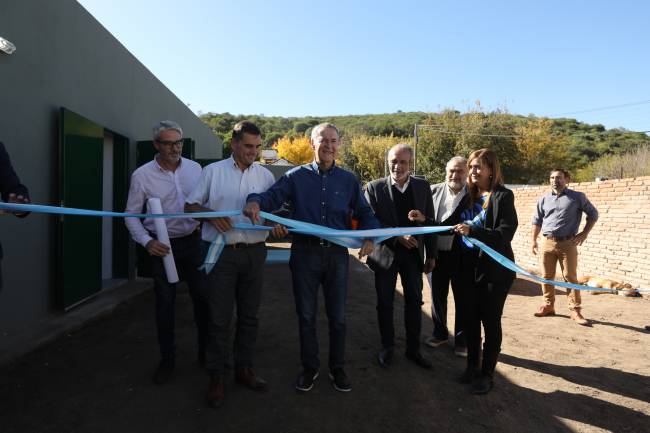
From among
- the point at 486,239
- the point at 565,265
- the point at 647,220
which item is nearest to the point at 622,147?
the point at 647,220

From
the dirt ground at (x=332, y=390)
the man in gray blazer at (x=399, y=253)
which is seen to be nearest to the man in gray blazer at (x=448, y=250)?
the dirt ground at (x=332, y=390)

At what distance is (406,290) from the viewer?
3500mm

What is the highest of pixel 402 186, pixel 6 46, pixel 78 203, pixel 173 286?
pixel 6 46

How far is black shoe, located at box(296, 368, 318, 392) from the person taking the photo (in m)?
2.96

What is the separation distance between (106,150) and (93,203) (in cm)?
189

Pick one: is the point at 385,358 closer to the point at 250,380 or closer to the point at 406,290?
the point at 406,290

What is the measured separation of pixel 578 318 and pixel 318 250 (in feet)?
12.7

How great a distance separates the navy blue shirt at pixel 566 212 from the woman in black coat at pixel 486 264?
2546 mm

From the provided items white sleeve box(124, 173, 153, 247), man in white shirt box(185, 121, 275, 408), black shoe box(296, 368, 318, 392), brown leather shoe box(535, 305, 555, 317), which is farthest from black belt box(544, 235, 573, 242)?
white sleeve box(124, 173, 153, 247)

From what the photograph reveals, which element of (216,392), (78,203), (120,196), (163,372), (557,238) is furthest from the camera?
(120,196)

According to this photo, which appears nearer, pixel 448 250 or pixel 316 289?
pixel 316 289

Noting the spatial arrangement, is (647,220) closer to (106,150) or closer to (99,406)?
(99,406)

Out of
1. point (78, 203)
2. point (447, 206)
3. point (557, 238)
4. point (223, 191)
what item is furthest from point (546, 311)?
point (78, 203)

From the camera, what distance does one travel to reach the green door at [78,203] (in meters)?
4.60
